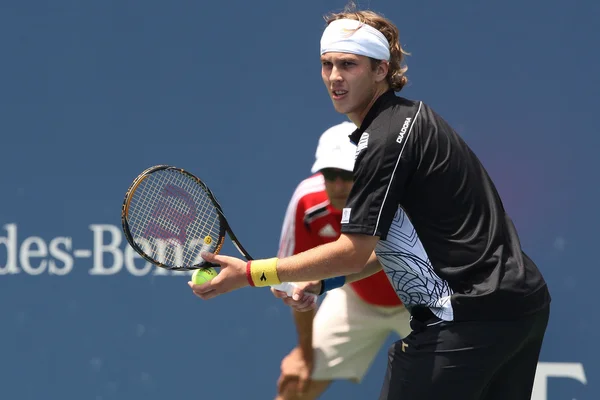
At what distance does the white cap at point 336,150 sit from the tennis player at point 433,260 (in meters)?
0.97

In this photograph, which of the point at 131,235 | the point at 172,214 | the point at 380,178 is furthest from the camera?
the point at 172,214

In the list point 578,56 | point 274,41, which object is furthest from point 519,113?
point 274,41

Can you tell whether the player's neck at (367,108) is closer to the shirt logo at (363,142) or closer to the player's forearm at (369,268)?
the shirt logo at (363,142)

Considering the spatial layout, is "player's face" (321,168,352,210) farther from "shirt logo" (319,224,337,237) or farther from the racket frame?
the racket frame

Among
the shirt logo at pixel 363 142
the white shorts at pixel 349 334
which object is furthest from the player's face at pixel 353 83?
the white shorts at pixel 349 334

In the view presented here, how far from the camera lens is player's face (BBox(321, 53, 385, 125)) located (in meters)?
2.77

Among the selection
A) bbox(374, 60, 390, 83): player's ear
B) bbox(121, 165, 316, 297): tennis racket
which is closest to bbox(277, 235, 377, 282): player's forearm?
bbox(374, 60, 390, 83): player's ear

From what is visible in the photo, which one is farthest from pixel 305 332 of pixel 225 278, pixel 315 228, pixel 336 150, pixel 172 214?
pixel 225 278

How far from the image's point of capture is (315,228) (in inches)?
152

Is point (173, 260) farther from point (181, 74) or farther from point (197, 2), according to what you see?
point (197, 2)

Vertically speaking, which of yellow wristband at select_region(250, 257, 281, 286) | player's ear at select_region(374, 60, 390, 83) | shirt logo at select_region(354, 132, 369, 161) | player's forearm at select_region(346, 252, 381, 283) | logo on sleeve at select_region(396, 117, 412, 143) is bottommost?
player's forearm at select_region(346, 252, 381, 283)

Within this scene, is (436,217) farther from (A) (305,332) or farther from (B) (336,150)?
(A) (305,332)

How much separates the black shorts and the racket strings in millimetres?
814

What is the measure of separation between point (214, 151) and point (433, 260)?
5.14 ft
